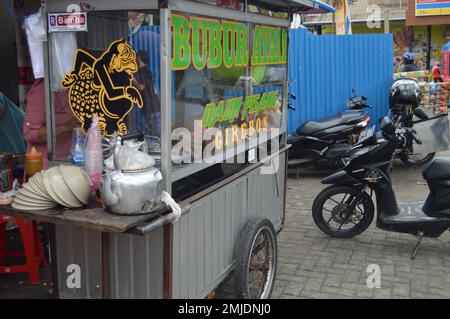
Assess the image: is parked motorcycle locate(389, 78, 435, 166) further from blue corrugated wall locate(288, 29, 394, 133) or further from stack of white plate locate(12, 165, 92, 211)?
stack of white plate locate(12, 165, 92, 211)

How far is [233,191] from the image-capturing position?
10.7 feet

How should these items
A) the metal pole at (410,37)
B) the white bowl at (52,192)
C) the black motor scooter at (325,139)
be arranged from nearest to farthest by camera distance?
the white bowl at (52,192), the black motor scooter at (325,139), the metal pole at (410,37)

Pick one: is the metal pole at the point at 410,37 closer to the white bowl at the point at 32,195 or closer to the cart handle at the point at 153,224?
the cart handle at the point at 153,224

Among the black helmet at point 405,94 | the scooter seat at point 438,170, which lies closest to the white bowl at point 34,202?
the scooter seat at point 438,170

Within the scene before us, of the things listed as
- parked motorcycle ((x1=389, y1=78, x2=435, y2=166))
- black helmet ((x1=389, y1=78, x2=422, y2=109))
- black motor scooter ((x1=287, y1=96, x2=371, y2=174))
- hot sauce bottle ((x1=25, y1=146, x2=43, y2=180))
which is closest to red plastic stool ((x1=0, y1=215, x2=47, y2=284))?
hot sauce bottle ((x1=25, y1=146, x2=43, y2=180))

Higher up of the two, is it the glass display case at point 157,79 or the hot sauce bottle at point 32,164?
the glass display case at point 157,79

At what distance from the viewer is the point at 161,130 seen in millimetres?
2484

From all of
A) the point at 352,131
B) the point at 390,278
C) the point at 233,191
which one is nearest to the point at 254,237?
the point at 233,191

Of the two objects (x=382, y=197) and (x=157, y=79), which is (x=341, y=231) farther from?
(x=157, y=79)

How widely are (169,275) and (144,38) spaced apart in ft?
3.95

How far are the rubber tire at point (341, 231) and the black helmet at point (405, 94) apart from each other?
9.22 feet

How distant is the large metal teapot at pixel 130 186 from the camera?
88.4 inches

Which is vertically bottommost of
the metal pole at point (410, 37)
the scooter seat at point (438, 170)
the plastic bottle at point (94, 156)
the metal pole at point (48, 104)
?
the scooter seat at point (438, 170)
